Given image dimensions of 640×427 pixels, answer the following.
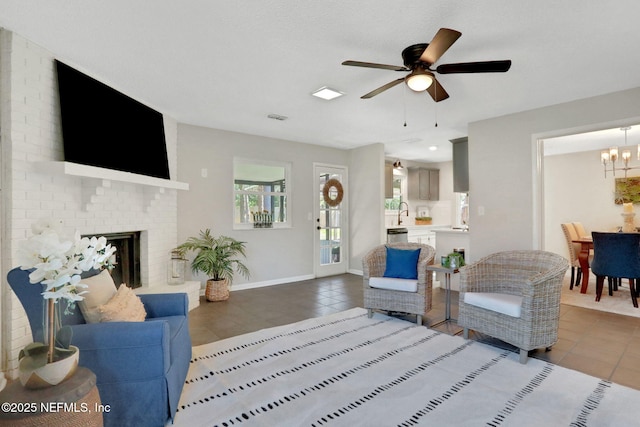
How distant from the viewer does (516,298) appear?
110 inches

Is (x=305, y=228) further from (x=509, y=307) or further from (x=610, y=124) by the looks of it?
(x=610, y=124)

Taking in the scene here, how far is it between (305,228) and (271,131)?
185 centimetres

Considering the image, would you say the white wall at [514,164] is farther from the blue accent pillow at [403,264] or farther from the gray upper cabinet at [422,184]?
the gray upper cabinet at [422,184]

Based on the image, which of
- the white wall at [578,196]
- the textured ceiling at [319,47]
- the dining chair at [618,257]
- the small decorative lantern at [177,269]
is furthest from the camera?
the white wall at [578,196]

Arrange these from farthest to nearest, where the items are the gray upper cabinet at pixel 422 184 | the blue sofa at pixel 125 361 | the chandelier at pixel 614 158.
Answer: the gray upper cabinet at pixel 422 184
the chandelier at pixel 614 158
the blue sofa at pixel 125 361

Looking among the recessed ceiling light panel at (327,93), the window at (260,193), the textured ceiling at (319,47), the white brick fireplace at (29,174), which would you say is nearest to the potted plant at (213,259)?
the window at (260,193)

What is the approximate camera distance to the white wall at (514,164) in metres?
3.70

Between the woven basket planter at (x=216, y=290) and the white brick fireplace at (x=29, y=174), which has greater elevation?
the white brick fireplace at (x=29, y=174)

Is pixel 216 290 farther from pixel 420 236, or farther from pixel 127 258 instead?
pixel 420 236

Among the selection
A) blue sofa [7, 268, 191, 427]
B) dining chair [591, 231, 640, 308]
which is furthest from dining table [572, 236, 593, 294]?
blue sofa [7, 268, 191, 427]

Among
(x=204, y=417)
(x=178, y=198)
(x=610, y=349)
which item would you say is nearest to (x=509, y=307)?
(x=610, y=349)

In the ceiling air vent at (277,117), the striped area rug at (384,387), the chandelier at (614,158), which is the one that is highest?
the ceiling air vent at (277,117)

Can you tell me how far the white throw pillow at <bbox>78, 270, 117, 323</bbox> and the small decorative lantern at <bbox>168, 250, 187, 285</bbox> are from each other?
197cm

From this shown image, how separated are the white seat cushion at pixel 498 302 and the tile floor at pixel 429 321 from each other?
0.44 meters
